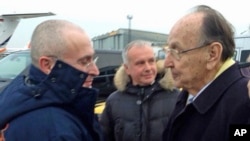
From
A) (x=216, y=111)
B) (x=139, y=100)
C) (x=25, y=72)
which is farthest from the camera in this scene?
(x=25, y=72)

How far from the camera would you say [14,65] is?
26.2 ft

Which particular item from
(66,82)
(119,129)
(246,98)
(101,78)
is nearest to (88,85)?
(66,82)

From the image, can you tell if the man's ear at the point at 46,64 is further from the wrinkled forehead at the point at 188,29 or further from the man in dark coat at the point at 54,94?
the wrinkled forehead at the point at 188,29

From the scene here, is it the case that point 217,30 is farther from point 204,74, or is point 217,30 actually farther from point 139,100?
point 139,100

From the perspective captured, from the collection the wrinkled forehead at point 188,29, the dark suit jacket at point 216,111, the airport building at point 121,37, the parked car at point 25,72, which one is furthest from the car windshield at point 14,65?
the dark suit jacket at point 216,111

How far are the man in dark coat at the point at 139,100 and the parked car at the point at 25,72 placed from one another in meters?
2.93

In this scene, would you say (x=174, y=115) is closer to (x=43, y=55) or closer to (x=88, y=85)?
(x=88, y=85)

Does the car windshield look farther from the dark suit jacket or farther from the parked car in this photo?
the dark suit jacket

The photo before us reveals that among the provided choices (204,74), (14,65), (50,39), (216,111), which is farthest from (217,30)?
(14,65)

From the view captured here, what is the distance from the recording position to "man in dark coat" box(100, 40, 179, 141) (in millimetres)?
3197

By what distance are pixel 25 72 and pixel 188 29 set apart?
15.6 feet

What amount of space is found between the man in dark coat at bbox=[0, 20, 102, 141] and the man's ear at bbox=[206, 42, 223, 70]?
601 millimetres

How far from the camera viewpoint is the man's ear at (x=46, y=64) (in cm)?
197

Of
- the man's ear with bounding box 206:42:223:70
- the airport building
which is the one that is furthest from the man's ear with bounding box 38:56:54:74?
the airport building
